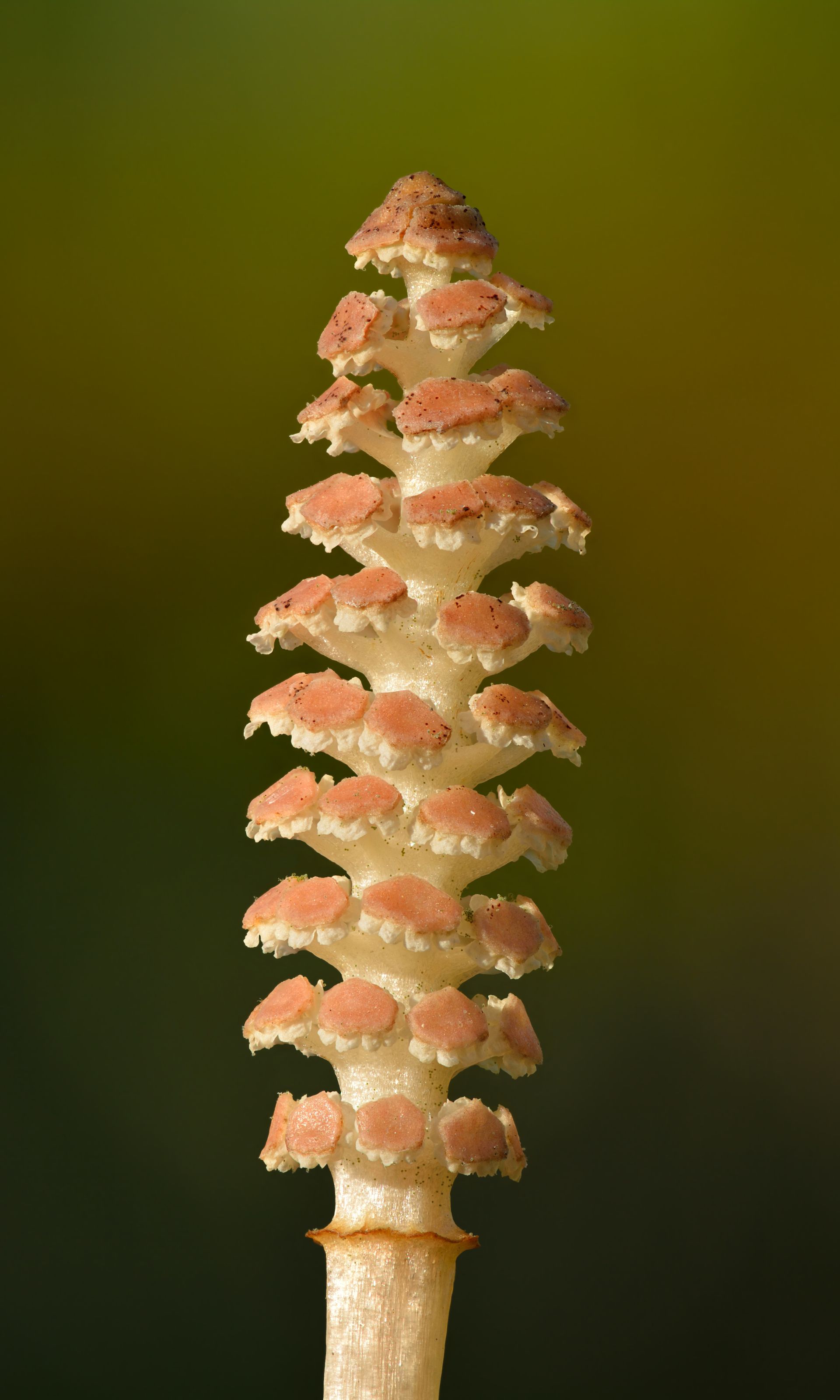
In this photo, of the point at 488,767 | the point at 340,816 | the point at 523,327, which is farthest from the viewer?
the point at 523,327

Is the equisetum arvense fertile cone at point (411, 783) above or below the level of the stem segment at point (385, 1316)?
above

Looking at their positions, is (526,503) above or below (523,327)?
below

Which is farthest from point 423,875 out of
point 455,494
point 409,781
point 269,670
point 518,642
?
point 269,670

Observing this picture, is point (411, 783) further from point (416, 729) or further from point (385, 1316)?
point (385, 1316)

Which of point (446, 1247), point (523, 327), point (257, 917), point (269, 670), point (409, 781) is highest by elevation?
point (523, 327)

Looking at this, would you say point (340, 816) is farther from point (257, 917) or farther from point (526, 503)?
point (526, 503)

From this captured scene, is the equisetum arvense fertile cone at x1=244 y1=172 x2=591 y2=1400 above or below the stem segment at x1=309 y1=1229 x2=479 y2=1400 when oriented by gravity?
above

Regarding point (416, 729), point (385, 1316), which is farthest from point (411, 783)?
point (385, 1316)
